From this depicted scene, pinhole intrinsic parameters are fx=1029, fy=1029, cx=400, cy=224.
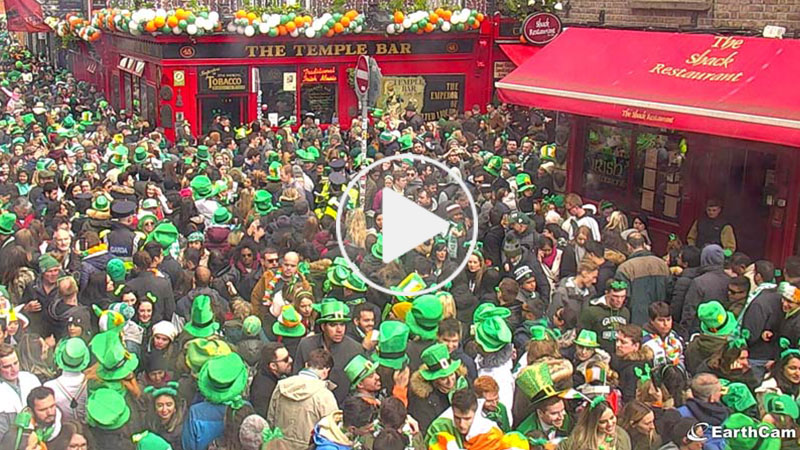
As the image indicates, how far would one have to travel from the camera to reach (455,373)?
639 cm

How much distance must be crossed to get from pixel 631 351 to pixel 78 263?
5.03 m

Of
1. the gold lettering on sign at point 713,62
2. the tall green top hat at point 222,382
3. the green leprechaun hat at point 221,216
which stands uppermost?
the gold lettering on sign at point 713,62

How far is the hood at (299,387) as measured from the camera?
6141mm

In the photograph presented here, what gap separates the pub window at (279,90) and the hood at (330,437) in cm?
1753

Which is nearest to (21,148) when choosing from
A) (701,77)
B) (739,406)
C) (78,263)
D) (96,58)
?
(78,263)

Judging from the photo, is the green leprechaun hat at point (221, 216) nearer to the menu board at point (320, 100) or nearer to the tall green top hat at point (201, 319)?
the tall green top hat at point (201, 319)

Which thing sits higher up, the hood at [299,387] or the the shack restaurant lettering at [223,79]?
the hood at [299,387]

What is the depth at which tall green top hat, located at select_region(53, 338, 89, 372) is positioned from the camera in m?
6.47

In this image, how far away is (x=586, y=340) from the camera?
22.4 ft

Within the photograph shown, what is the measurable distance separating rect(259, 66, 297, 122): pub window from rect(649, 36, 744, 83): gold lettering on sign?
11067 millimetres

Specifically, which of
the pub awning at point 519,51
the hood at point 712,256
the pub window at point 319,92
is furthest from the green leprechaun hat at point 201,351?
the pub window at point 319,92

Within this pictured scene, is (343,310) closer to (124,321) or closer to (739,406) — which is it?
(124,321)

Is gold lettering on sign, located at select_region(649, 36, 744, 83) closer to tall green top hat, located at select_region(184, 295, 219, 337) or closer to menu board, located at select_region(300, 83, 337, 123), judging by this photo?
tall green top hat, located at select_region(184, 295, 219, 337)

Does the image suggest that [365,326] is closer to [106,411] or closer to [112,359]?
[112,359]
